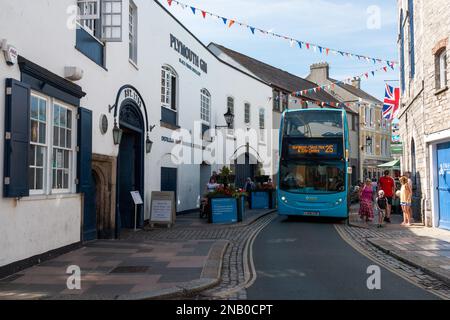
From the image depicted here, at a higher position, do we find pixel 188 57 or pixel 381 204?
pixel 188 57

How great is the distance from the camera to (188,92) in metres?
20.0

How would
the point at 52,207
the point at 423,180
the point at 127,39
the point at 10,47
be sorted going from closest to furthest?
the point at 10,47
the point at 52,207
the point at 127,39
the point at 423,180

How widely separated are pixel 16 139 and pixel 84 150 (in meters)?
3.06

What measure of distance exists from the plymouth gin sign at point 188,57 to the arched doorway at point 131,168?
15.7 feet

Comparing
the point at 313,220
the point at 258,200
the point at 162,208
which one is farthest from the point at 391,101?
the point at 162,208

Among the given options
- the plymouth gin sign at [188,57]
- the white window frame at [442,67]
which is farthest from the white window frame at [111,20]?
the white window frame at [442,67]

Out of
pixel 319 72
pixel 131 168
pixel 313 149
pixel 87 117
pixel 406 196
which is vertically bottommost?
pixel 406 196

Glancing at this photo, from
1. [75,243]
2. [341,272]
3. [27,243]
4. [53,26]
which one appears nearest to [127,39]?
[53,26]

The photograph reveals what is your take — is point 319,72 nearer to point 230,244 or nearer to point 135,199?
point 135,199

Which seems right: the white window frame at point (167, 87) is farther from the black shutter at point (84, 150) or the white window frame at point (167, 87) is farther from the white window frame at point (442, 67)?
the white window frame at point (442, 67)

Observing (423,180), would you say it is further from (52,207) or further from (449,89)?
(52,207)

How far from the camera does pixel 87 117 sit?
10766mm
